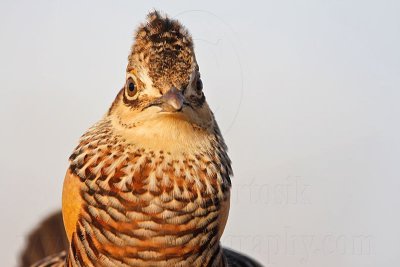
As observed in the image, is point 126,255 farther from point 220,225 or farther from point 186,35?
point 186,35

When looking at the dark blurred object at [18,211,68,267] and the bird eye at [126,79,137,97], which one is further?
the dark blurred object at [18,211,68,267]

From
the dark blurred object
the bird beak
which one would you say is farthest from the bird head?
the dark blurred object

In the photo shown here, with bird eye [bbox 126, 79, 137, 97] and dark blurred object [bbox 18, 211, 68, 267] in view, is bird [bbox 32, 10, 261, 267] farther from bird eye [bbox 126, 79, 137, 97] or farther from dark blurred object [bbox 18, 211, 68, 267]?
dark blurred object [bbox 18, 211, 68, 267]

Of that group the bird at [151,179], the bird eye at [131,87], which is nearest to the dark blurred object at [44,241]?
the bird at [151,179]

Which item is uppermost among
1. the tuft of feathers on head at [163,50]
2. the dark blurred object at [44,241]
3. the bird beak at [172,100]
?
the tuft of feathers on head at [163,50]

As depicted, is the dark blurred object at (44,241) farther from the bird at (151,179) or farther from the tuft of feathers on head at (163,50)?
the tuft of feathers on head at (163,50)
